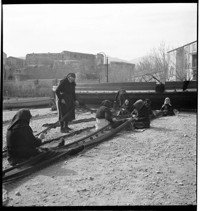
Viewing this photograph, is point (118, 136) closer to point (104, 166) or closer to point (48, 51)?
point (104, 166)

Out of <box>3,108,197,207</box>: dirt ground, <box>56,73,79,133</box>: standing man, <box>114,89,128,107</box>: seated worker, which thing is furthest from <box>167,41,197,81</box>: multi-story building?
<box>56,73,79,133</box>: standing man

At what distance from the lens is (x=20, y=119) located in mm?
2912

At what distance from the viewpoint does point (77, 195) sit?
98.8 inches

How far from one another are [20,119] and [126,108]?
6.36ft

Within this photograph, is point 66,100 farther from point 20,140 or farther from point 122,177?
point 122,177

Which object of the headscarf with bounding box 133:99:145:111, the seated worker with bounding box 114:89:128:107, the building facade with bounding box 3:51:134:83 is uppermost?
the building facade with bounding box 3:51:134:83

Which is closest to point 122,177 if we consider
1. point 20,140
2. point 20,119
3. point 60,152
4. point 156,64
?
point 60,152

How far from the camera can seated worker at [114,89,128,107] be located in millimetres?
3848

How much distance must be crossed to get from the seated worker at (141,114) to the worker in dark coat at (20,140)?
5.96 feet

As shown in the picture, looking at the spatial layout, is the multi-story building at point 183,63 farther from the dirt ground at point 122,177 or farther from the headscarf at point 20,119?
the headscarf at point 20,119

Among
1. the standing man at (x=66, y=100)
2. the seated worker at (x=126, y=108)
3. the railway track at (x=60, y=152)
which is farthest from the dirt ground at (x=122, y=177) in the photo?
the seated worker at (x=126, y=108)

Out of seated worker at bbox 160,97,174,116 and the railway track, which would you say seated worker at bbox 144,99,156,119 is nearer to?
seated worker at bbox 160,97,174,116

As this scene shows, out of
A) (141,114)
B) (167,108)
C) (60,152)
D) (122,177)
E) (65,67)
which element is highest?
(65,67)

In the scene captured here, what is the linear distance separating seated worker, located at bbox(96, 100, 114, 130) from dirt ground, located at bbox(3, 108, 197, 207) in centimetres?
53
